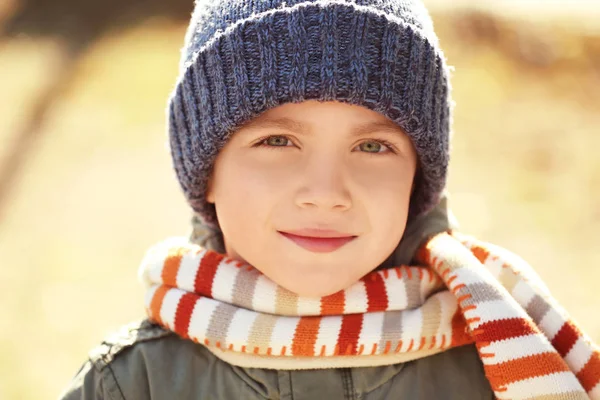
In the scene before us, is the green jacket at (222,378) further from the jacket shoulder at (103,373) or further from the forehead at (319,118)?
the forehead at (319,118)

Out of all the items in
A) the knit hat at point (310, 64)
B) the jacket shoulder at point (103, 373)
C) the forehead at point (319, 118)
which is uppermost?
the knit hat at point (310, 64)

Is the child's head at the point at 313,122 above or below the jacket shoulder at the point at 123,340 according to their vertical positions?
above

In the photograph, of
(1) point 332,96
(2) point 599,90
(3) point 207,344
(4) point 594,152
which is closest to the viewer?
(1) point 332,96

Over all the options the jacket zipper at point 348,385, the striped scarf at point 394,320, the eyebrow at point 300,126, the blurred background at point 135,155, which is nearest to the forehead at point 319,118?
the eyebrow at point 300,126

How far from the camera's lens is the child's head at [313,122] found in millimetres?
1343

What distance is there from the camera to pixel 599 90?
13.7 feet

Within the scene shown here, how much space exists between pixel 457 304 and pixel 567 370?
9.8 inches

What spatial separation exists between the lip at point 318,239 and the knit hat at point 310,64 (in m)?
0.24

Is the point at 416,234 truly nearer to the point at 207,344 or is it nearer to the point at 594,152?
the point at 207,344

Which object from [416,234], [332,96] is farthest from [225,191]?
[416,234]

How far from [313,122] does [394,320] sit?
422 millimetres

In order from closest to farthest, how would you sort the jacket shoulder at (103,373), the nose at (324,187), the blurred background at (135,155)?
the nose at (324,187)
the jacket shoulder at (103,373)
the blurred background at (135,155)

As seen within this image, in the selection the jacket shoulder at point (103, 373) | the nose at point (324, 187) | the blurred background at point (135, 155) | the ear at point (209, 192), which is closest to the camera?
the nose at point (324, 187)

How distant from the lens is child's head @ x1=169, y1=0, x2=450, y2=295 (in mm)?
1343
